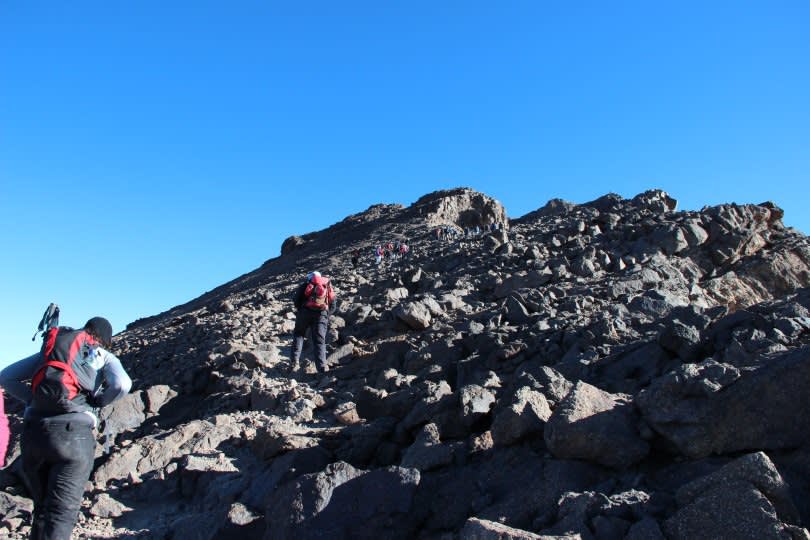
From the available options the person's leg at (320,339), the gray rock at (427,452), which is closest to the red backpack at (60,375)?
the gray rock at (427,452)

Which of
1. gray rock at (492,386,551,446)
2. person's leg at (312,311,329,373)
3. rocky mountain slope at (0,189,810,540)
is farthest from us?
person's leg at (312,311,329,373)

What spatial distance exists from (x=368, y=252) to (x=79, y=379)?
2568cm

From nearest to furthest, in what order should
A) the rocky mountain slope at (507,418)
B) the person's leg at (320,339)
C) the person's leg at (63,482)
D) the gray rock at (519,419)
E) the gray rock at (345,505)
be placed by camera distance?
1. the rocky mountain slope at (507,418)
2. the person's leg at (63,482)
3. the gray rock at (345,505)
4. the gray rock at (519,419)
5. the person's leg at (320,339)

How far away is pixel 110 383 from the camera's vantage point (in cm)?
506

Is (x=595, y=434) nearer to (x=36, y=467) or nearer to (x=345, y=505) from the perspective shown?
(x=345, y=505)

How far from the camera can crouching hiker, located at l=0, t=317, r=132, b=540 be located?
4.61 m

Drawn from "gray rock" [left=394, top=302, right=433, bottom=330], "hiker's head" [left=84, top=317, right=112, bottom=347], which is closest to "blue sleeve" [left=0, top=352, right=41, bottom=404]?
"hiker's head" [left=84, top=317, right=112, bottom=347]

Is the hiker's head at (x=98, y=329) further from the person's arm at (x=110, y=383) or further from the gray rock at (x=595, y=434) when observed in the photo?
the gray rock at (x=595, y=434)

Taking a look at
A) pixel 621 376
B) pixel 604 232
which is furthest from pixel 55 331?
pixel 604 232

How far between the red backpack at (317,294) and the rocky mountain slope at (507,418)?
0.89 metres

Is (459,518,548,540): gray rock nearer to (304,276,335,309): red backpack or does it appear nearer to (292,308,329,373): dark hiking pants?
(292,308,329,373): dark hiking pants

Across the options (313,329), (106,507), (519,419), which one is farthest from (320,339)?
(519,419)

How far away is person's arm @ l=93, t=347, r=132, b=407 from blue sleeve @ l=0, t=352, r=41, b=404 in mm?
473

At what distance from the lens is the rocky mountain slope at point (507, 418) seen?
4.23m
